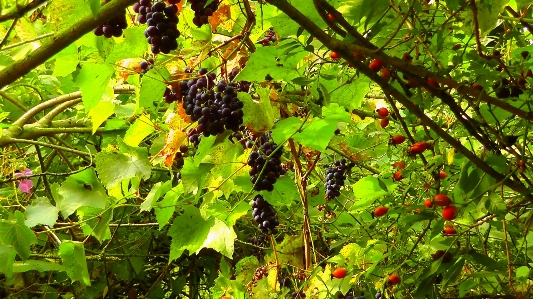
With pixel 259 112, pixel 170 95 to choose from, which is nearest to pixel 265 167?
pixel 259 112

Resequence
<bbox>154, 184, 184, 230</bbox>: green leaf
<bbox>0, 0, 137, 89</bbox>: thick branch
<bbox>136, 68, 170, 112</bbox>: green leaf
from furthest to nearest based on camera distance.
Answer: <bbox>154, 184, 184, 230</bbox>: green leaf, <bbox>136, 68, 170, 112</bbox>: green leaf, <bbox>0, 0, 137, 89</bbox>: thick branch

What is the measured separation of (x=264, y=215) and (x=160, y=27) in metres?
0.53

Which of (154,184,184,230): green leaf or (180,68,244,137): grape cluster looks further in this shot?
(154,184,184,230): green leaf

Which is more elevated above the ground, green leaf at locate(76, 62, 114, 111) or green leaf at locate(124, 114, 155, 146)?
green leaf at locate(76, 62, 114, 111)

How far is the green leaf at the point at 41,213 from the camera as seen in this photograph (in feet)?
4.55

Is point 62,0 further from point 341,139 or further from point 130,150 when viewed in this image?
point 341,139

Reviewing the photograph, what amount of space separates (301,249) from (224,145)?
478 millimetres

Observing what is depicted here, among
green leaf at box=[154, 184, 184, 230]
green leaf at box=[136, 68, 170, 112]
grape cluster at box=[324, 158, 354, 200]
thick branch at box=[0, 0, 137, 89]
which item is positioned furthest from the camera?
grape cluster at box=[324, 158, 354, 200]

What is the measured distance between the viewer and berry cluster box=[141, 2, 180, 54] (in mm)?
860

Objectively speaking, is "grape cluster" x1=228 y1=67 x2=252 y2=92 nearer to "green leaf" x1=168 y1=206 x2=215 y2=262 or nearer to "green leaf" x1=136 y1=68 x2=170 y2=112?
"green leaf" x1=136 y1=68 x2=170 y2=112

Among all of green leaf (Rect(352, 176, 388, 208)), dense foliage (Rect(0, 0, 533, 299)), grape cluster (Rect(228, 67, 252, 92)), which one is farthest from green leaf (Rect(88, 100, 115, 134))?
green leaf (Rect(352, 176, 388, 208))

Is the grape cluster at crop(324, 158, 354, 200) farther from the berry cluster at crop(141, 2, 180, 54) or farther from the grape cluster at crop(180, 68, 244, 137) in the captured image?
the berry cluster at crop(141, 2, 180, 54)

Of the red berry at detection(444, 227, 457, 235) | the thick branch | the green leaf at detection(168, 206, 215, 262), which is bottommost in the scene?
the red berry at detection(444, 227, 457, 235)

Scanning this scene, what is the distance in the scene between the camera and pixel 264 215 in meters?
1.26
